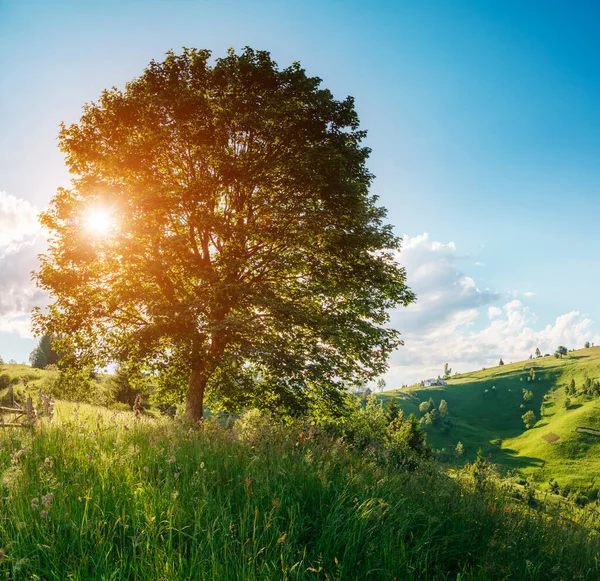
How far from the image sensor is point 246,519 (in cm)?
361

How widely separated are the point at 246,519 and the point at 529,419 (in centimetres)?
21543

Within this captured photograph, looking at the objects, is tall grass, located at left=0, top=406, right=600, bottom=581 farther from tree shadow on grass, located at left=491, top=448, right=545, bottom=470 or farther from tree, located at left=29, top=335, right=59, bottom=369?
tree shadow on grass, located at left=491, top=448, right=545, bottom=470

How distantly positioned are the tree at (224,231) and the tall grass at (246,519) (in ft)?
28.6

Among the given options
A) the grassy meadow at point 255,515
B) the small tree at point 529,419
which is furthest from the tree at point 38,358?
Result: the small tree at point 529,419

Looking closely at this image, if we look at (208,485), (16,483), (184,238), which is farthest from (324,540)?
(184,238)

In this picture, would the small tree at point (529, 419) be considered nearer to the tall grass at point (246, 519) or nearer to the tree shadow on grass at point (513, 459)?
the tree shadow on grass at point (513, 459)

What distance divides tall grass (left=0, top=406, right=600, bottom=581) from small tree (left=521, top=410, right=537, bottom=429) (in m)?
210

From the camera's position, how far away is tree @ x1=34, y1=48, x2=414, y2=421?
1460cm

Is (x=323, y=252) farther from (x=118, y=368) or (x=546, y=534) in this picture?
(x=546, y=534)

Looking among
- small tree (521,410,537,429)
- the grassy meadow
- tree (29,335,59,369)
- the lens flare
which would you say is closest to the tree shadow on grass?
small tree (521,410,537,429)

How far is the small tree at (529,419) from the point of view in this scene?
180250 millimetres

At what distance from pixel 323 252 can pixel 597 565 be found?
12491mm

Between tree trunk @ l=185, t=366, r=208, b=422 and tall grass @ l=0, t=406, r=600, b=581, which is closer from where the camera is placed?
tall grass @ l=0, t=406, r=600, b=581

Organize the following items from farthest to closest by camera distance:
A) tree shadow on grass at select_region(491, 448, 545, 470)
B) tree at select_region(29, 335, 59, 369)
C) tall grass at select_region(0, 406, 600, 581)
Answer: tree shadow on grass at select_region(491, 448, 545, 470), tree at select_region(29, 335, 59, 369), tall grass at select_region(0, 406, 600, 581)
